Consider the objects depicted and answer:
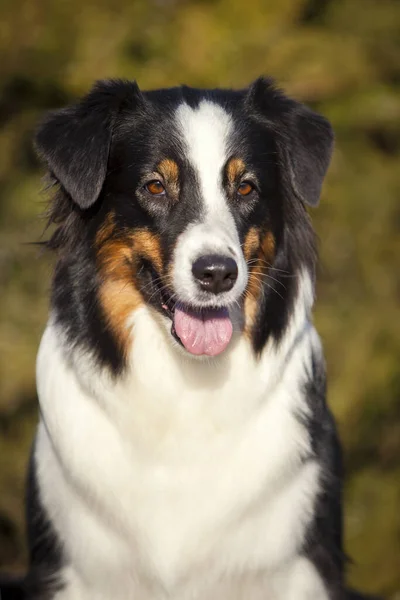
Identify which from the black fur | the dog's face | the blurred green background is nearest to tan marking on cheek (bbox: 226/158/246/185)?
the dog's face

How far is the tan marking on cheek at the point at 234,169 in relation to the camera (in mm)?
3350

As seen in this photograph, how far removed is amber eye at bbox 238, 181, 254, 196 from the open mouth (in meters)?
0.43

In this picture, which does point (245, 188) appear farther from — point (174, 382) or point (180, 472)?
point (180, 472)

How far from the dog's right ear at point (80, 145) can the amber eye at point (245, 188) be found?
489 millimetres

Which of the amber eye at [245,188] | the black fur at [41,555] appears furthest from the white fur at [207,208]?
the black fur at [41,555]

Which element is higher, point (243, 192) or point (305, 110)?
point (305, 110)

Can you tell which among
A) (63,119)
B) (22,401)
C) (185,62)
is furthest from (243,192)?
(185,62)

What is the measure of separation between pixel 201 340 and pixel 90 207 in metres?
0.66

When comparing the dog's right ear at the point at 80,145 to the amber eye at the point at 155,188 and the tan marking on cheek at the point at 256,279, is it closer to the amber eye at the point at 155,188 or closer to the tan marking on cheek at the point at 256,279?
the amber eye at the point at 155,188

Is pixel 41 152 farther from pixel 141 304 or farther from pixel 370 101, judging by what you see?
pixel 370 101

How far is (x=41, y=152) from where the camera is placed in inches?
132

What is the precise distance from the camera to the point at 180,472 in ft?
11.5

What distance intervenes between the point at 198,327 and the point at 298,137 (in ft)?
2.75

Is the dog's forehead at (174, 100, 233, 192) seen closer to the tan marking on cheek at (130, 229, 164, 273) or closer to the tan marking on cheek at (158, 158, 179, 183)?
the tan marking on cheek at (158, 158, 179, 183)
